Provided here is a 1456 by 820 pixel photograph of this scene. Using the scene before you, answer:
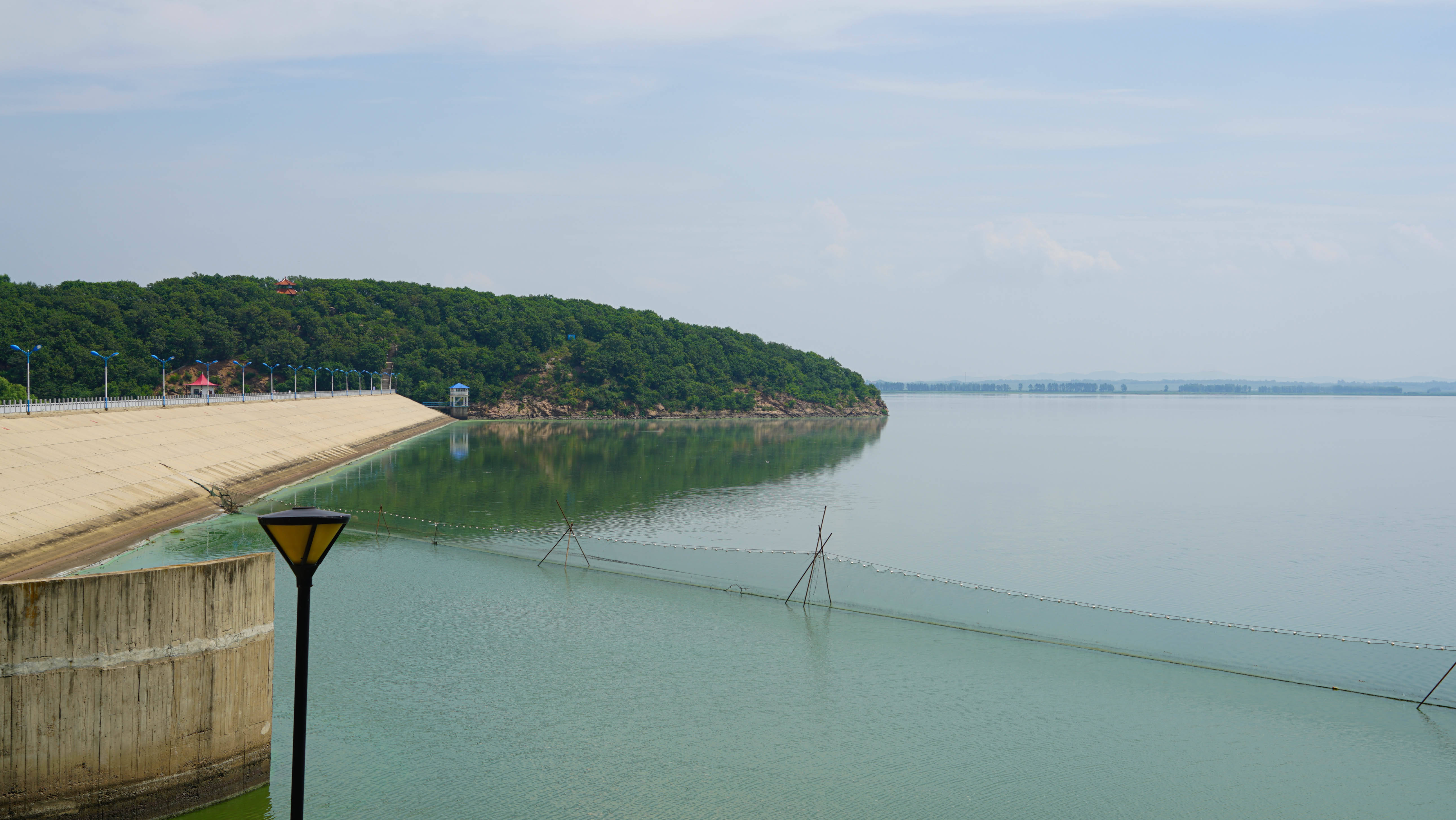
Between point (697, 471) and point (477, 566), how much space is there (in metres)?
33.0

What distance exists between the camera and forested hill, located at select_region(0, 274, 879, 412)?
103750 millimetres

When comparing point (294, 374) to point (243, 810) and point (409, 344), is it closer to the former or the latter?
point (409, 344)

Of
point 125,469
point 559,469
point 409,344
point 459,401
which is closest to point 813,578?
point 125,469

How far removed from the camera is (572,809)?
474 inches

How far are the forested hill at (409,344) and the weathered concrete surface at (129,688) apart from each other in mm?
104356

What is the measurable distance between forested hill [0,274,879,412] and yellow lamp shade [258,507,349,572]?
10940cm

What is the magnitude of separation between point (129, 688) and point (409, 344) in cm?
13696

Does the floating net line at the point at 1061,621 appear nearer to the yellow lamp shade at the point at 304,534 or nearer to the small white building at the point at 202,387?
the yellow lamp shade at the point at 304,534

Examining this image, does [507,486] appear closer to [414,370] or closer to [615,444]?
[615,444]

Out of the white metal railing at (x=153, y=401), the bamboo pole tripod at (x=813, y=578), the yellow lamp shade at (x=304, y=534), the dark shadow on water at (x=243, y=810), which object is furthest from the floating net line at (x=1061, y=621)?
the white metal railing at (x=153, y=401)

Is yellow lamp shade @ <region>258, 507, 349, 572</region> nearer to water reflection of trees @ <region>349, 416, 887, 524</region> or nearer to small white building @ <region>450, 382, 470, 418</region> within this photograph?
water reflection of trees @ <region>349, 416, 887, 524</region>

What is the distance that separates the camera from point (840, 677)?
1745cm

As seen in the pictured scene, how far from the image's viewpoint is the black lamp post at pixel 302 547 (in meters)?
6.93

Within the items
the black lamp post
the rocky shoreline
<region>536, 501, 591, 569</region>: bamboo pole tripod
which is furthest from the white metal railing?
the black lamp post
